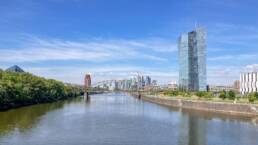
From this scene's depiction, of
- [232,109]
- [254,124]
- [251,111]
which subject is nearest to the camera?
[254,124]

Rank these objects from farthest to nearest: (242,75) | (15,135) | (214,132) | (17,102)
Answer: (242,75) < (17,102) < (214,132) < (15,135)

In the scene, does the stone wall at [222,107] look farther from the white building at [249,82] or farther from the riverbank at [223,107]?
the white building at [249,82]

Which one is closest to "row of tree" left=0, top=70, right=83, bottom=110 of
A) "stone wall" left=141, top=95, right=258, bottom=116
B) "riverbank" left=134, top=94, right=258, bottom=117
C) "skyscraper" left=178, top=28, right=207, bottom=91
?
"stone wall" left=141, top=95, right=258, bottom=116

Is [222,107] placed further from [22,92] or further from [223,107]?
[22,92]

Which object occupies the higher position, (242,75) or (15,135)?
(242,75)

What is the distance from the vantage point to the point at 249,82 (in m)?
152

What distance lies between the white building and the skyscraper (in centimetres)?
1460

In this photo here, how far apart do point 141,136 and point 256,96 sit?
46.1m

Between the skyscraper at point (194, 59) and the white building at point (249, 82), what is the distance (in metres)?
14.6

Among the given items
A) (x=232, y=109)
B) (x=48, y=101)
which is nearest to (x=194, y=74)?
(x=48, y=101)

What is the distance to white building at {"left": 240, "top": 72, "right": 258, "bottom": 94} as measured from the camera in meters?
146

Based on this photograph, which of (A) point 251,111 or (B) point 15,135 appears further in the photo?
(A) point 251,111

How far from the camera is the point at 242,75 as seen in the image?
16062 cm

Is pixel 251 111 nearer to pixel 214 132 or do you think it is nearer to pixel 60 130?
pixel 214 132
